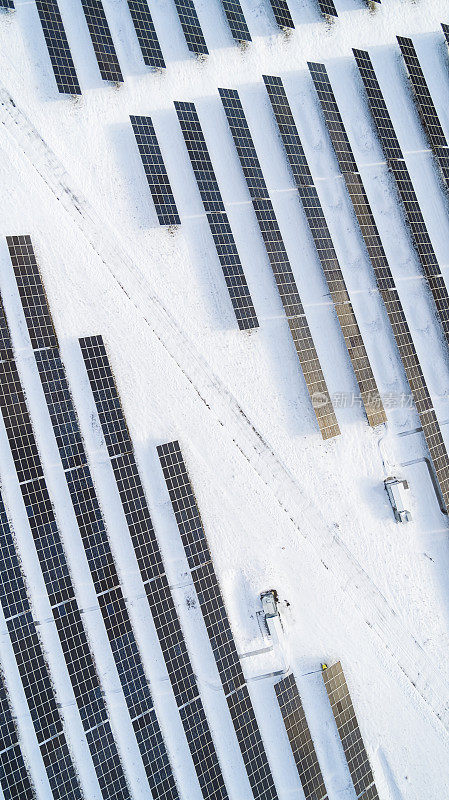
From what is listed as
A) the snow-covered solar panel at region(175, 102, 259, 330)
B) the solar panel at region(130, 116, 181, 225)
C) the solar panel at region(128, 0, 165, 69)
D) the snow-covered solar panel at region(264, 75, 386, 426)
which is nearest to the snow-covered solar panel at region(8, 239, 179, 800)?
the solar panel at region(130, 116, 181, 225)

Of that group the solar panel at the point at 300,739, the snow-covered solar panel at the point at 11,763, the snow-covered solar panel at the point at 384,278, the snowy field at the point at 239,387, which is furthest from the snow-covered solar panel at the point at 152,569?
the snow-covered solar panel at the point at 384,278

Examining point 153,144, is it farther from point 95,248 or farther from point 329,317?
point 329,317

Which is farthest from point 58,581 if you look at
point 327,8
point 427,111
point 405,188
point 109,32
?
point 327,8

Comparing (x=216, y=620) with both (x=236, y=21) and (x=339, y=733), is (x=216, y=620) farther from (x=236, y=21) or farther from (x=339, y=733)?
(x=236, y=21)

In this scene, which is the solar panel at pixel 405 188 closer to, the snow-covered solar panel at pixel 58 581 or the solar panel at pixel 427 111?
the solar panel at pixel 427 111

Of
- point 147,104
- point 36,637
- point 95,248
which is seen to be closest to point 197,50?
point 147,104

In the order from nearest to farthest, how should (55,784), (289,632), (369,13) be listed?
(55,784) < (289,632) < (369,13)
